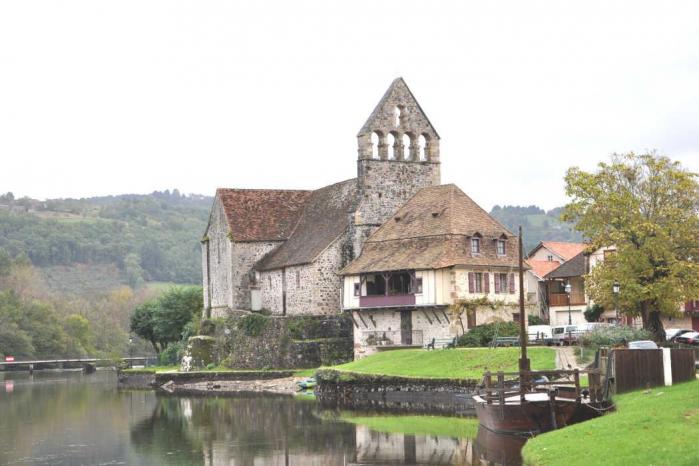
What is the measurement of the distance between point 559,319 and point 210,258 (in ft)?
103

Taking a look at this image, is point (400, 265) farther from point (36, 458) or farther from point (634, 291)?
point (36, 458)

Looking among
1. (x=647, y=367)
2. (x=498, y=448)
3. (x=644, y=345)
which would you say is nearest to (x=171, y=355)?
(x=644, y=345)

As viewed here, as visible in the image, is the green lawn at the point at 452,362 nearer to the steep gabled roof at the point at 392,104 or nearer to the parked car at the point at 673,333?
the parked car at the point at 673,333

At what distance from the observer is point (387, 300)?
238ft

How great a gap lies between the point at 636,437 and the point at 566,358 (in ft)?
78.2

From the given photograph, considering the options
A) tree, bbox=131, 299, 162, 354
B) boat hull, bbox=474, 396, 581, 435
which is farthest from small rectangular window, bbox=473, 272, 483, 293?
tree, bbox=131, 299, 162, 354

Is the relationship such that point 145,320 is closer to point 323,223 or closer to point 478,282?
point 323,223

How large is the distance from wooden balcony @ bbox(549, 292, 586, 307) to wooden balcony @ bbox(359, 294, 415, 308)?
12842mm

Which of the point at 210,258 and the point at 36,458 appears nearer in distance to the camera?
the point at 36,458

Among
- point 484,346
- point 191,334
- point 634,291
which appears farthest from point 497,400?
point 191,334

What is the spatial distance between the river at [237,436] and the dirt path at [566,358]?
22.5ft

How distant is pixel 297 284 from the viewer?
82.4 metres

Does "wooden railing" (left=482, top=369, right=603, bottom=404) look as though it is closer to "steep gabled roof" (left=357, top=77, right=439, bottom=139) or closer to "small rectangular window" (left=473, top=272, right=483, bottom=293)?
"small rectangular window" (left=473, top=272, right=483, bottom=293)

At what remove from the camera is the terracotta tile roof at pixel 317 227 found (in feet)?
269
